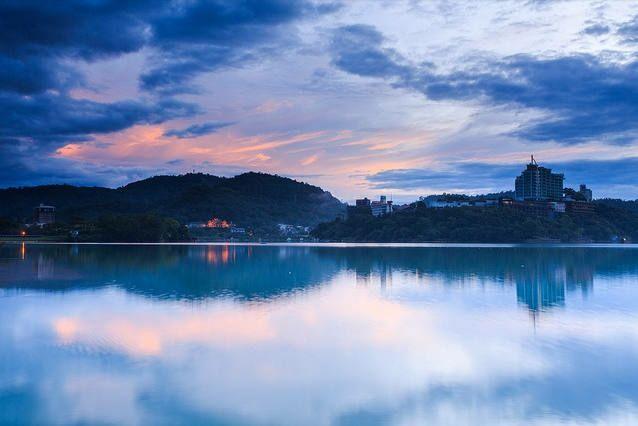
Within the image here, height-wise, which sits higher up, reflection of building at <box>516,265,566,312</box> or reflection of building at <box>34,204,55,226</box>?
reflection of building at <box>34,204,55,226</box>

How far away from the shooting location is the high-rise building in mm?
177625

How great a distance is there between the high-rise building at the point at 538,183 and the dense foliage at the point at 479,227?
134 ft

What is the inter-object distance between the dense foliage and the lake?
8568 centimetres

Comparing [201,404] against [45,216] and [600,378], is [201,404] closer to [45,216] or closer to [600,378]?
[600,378]

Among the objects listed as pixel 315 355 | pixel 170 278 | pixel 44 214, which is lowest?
pixel 315 355

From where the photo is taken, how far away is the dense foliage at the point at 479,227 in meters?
110

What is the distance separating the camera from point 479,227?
10975cm

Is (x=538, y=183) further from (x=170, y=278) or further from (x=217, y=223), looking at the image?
(x=170, y=278)

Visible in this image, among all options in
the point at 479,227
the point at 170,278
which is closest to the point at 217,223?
the point at 479,227

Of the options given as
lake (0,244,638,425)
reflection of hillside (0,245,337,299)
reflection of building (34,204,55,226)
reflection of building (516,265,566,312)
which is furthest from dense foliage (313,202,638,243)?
lake (0,244,638,425)

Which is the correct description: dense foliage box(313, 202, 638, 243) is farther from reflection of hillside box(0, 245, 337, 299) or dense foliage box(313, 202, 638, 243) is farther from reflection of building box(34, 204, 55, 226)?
reflection of hillside box(0, 245, 337, 299)

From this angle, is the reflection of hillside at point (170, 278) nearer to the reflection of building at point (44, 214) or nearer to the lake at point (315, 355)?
the lake at point (315, 355)

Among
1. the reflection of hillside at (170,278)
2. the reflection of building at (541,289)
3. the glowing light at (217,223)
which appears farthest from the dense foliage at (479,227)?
the reflection of hillside at (170,278)

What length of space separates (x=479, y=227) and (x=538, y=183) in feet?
262
